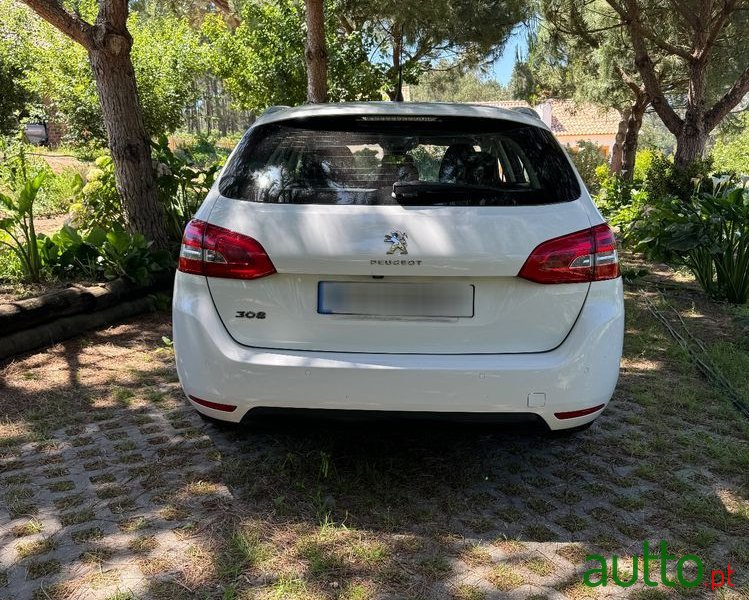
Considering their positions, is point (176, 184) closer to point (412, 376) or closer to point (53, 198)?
point (412, 376)

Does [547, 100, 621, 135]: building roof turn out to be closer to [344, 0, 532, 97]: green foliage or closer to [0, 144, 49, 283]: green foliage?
[344, 0, 532, 97]: green foliage

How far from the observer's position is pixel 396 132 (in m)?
2.91

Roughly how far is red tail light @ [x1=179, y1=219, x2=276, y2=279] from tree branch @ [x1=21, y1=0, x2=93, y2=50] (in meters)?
4.13

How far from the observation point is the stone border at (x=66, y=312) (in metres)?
4.67

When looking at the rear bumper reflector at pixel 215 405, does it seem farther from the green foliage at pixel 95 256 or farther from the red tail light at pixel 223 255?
the green foliage at pixel 95 256

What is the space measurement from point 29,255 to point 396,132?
4.06 metres

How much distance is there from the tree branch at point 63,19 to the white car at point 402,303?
4116mm

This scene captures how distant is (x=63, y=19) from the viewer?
580 centimetres

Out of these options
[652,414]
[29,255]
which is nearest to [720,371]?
[652,414]

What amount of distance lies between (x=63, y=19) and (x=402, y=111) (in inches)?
169

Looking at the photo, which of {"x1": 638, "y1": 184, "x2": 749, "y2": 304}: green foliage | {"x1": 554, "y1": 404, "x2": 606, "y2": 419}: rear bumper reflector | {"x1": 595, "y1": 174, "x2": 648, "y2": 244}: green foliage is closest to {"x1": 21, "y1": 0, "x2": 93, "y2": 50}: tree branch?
{"x1": 554, "y1": 404, "x2": 606, "y2": 419}: rear bumper reflector

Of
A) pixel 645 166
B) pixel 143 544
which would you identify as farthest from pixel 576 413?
pixel 645 166

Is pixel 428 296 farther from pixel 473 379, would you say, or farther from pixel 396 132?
pixel 396 132

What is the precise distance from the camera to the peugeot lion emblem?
2.55m
